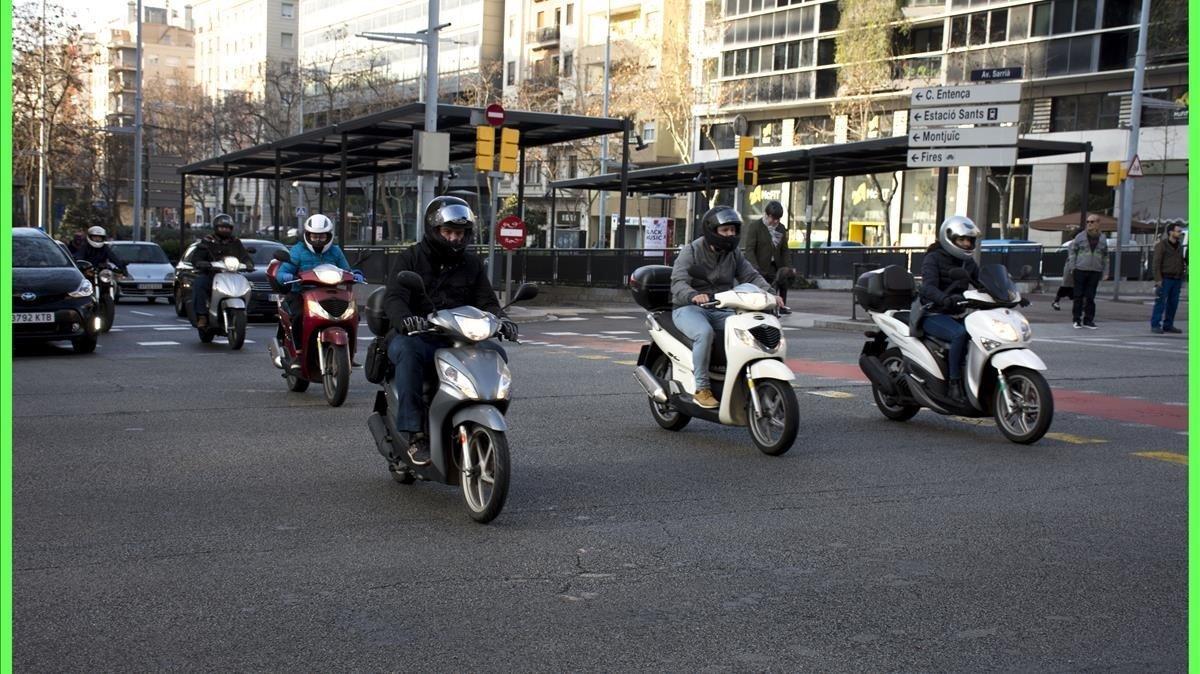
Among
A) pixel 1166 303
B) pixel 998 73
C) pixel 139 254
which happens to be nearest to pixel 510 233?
pixel 998 73

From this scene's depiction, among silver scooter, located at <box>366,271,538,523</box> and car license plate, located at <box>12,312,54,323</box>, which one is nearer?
silver scooter, located at <box>366,271,538,523</box>

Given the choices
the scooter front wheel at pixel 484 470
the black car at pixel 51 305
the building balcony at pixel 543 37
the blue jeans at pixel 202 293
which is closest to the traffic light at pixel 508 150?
the blue jeans at pixel 202 293

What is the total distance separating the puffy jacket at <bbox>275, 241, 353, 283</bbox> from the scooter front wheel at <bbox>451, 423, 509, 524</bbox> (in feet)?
18.7

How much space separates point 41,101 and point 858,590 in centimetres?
5243

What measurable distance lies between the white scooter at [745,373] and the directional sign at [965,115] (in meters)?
10.7

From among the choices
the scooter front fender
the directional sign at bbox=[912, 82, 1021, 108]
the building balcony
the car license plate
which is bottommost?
the car license plate

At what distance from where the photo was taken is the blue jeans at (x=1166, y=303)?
22.0m

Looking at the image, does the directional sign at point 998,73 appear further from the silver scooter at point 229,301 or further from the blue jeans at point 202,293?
the blue jeans at point 202,293

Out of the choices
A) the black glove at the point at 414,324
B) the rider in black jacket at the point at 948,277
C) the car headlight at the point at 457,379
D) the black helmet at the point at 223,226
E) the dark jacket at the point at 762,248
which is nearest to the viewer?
the car headlight at the point at 457,379

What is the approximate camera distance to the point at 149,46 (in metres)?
146

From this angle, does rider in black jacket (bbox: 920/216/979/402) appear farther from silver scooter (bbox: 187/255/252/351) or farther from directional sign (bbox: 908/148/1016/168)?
silver scooter (bbox: 187/255/252/351)

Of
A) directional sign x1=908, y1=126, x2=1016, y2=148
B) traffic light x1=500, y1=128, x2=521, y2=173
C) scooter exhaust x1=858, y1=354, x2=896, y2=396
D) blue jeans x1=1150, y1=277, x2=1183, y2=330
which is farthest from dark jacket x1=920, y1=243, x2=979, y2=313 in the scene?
traffic light x1=500, y1=128, x2=521, y2=173

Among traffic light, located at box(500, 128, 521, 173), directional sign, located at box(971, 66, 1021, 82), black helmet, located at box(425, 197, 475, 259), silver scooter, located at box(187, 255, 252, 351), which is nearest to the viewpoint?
black helmet, located at box(425, 197, 475, 259)

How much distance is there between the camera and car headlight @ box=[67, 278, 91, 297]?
1591cm
